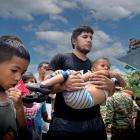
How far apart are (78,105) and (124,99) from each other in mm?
3656

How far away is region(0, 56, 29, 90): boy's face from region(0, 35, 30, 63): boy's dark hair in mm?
26

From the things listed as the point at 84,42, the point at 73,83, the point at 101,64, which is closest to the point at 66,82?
the point at 73,83

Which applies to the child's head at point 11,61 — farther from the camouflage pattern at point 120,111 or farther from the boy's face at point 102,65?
the camouflage pattern at point 120,111

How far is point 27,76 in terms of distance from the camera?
5.86 meters

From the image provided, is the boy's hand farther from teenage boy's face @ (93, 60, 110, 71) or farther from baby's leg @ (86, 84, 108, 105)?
teenage boy's face @ (93, 60, 110, 71)

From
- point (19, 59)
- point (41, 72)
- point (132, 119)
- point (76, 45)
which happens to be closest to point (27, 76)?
point (41, 72)

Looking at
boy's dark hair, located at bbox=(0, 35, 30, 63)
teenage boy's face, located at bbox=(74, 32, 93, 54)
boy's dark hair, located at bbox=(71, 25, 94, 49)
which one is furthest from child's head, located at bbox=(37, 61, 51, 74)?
boy's dark hair, located at bbox=(0, 35, 30, 63)

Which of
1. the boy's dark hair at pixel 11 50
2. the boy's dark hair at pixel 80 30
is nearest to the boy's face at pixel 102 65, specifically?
the boy's dark hair at pixel 80 30

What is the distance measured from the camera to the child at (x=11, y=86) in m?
2.25

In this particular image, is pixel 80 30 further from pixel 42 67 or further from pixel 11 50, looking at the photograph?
pixel 11 50

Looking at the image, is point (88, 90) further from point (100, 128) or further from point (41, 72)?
point (41, 72)

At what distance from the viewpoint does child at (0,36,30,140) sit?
7.37 feet

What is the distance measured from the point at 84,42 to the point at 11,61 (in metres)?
2.20

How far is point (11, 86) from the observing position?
2346 millimetres
